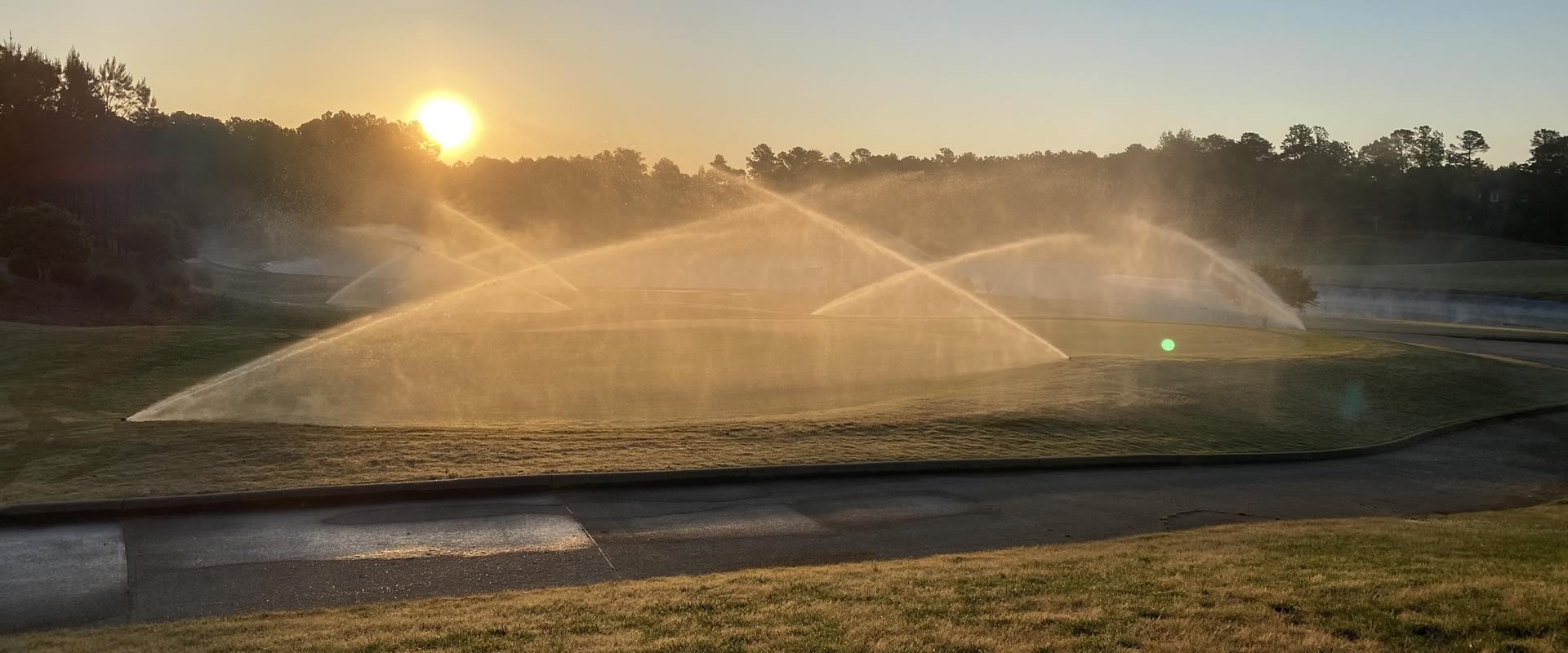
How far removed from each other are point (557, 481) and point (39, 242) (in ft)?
120

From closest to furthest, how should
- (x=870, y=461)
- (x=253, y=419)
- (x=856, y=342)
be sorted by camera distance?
(x=870, y=461), (x=253, y=419), (x=856, y=342)

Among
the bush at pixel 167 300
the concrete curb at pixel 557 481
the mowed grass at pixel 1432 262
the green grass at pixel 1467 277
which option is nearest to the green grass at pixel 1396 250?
the mowed grass at pixel 1432 262

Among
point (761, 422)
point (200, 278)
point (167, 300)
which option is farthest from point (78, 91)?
point (761, 422)

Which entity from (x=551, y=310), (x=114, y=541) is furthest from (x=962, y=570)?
(x=551, y=310)

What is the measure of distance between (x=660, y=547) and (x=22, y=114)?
6457 centimetres

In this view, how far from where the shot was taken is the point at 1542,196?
125500 mm

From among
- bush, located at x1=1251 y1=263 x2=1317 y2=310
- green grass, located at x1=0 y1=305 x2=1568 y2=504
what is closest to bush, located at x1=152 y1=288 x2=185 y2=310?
green grass, located at x1=0 y1=305 x2=1568 y2=504

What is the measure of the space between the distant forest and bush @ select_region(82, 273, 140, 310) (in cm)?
5120

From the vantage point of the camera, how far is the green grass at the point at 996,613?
23.4 feet

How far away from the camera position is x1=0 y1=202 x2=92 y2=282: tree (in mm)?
40000

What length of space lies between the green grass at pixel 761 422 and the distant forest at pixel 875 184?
70910mm

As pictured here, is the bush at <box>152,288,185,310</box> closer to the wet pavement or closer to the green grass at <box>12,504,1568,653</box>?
the wet pavement

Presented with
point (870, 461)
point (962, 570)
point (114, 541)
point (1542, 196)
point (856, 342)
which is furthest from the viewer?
point (1542, 196)

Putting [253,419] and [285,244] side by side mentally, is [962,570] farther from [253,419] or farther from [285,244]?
[285,244]
